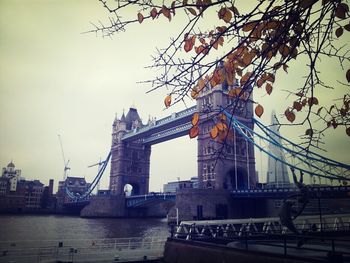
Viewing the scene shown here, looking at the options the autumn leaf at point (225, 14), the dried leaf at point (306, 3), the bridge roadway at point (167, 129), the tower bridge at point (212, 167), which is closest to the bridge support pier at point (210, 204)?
the tower bridge at point (212, 167)

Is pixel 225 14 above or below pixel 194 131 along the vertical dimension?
above

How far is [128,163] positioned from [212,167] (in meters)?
52.8

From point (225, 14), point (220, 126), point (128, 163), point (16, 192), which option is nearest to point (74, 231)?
point (220, 126)

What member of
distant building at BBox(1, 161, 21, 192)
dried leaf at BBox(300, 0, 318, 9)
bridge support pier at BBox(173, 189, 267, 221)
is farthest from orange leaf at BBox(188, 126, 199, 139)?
distant building at BBox(1, 161, 21, 192)

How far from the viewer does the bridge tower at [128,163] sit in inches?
2520

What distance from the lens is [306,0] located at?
9.39 ft

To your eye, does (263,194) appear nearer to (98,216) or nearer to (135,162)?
(98,216)

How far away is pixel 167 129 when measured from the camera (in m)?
55.0

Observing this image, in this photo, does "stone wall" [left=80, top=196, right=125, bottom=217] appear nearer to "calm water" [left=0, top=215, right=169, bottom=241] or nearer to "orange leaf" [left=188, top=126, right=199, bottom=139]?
"calm water" [left=0, top=215, right=169, bottom=241]

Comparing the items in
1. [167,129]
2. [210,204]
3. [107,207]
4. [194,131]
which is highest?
[167,129]

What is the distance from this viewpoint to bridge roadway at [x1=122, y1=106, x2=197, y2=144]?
154ft

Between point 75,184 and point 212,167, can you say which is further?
point 75,184

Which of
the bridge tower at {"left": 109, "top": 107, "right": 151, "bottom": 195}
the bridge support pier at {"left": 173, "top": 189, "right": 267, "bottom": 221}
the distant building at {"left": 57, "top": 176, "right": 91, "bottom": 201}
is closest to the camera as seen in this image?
the bridge support pier at {"left": 173, "top": 189, "right": 267, "bottom": 221}

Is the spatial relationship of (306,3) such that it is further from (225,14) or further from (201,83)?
(201,83)
